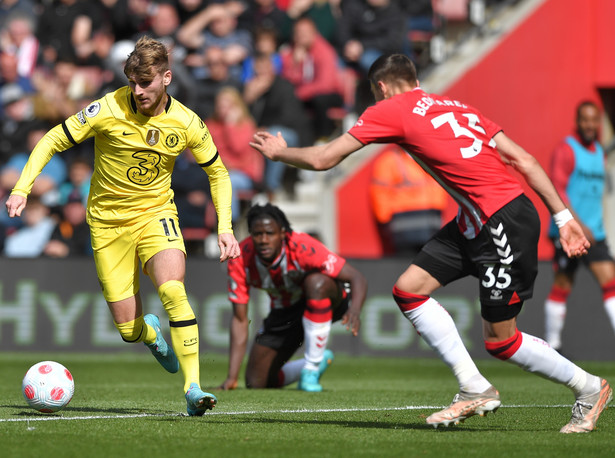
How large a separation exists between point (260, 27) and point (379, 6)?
177cm

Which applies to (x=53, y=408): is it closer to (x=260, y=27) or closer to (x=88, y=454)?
(x=88, y=454)

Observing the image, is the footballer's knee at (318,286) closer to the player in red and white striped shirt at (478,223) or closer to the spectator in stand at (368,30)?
the player in red and white striped shirt at (478,223)

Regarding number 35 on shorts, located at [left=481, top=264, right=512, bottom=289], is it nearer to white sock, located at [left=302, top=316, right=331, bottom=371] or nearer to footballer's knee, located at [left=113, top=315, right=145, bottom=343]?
footballer's knee, located at [left=113, top=315, right=145, bottom=343]

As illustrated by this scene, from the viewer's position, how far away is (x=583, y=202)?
12.9m

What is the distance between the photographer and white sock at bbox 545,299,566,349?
41.8 feet

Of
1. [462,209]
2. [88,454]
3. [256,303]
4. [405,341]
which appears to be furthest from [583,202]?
[88,454]

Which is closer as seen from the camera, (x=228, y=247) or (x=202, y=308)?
(x=228, y=247)

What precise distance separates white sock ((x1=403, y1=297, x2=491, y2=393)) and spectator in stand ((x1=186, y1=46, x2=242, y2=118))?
9.68 m

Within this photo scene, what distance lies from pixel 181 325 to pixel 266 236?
2.28m

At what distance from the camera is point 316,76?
16.4 metres

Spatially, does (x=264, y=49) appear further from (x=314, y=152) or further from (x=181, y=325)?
(x=314, y=152)

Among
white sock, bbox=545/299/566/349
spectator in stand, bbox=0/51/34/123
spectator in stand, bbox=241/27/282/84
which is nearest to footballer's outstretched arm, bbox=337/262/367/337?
white sock, bbox=545/299/566/349

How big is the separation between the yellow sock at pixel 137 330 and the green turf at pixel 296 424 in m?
0.48

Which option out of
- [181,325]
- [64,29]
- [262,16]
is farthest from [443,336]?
[64,29]
